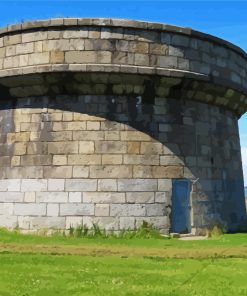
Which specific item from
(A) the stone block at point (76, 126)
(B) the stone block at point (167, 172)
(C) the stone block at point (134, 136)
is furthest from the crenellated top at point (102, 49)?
(B) the stone block at point (167, 172)

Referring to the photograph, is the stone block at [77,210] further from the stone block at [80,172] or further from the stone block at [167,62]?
the stone block at [167,62]

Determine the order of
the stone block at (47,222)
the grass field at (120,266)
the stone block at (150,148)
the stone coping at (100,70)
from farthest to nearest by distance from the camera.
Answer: the stone block at (150,148) → the stone coping at (100,70) → the stone block at (47,222) → the grass field at (120,266)

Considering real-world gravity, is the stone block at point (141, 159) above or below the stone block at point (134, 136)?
below

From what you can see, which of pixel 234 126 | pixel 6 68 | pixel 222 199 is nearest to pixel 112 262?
pixel 222 199

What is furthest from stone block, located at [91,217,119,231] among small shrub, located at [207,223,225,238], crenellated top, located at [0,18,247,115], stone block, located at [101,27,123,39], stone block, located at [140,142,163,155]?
stone block, located at [101,27,123,39]

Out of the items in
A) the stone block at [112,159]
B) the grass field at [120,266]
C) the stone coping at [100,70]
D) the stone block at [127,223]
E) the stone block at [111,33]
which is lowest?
the grass field at [120,266]

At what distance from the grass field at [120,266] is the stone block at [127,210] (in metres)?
0.73

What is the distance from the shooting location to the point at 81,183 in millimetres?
10906

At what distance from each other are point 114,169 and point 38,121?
2438 mm

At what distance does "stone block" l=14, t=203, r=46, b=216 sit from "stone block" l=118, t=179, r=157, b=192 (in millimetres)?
2034

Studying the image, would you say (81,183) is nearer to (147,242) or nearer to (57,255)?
(147,242)

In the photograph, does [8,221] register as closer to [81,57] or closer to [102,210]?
[102,210]

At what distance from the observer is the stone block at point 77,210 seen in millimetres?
10781

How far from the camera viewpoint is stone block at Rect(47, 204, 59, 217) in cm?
1088
